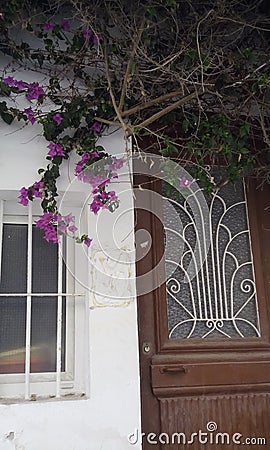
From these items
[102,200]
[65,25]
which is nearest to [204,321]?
[102,200]

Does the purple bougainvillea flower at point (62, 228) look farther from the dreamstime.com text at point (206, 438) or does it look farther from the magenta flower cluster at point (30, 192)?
the dreamstime.com text at point (206, 438)

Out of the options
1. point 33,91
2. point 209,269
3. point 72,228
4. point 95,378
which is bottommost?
point 95,378

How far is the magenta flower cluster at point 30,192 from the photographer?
6.55 ft

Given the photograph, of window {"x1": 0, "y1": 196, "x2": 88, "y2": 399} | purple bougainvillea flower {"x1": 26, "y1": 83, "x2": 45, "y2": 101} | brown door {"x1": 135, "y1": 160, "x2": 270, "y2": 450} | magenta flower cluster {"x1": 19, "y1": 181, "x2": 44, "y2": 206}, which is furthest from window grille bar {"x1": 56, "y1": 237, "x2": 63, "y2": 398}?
purple bougainvillea flower {"x1": 26, "y1": 83, "x2": 45, "y2": 101}

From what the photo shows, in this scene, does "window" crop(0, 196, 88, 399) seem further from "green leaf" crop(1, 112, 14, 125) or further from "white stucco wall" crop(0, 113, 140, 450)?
"green leaf" crop(1, 112, 14, 125)

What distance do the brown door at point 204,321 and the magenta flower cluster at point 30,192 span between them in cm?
52

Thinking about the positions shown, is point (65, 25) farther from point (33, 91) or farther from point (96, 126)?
point (96, 126)

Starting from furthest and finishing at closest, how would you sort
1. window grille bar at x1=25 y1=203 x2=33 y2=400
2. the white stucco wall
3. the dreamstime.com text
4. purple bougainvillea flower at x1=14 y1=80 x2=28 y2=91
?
purple bougainvillea flower at x1=14 y1=80 x2=28 y2=91 → the dreamstime.com text → window grille bar at x1=25 y1=203 x2=33 y2=400 → the white stucco wall

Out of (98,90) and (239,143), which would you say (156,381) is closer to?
(239,143)

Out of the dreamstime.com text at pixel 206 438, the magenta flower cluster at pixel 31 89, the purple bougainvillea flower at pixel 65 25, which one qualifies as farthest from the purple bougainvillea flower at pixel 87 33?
the dreamstime.com text at pixel 206 438

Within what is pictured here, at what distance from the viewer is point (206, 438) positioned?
2074 mm

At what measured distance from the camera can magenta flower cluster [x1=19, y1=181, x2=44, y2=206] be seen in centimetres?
200

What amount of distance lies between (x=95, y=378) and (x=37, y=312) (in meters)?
0.40

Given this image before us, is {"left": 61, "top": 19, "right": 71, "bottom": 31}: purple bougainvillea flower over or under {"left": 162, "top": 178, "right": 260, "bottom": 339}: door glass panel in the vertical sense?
over
